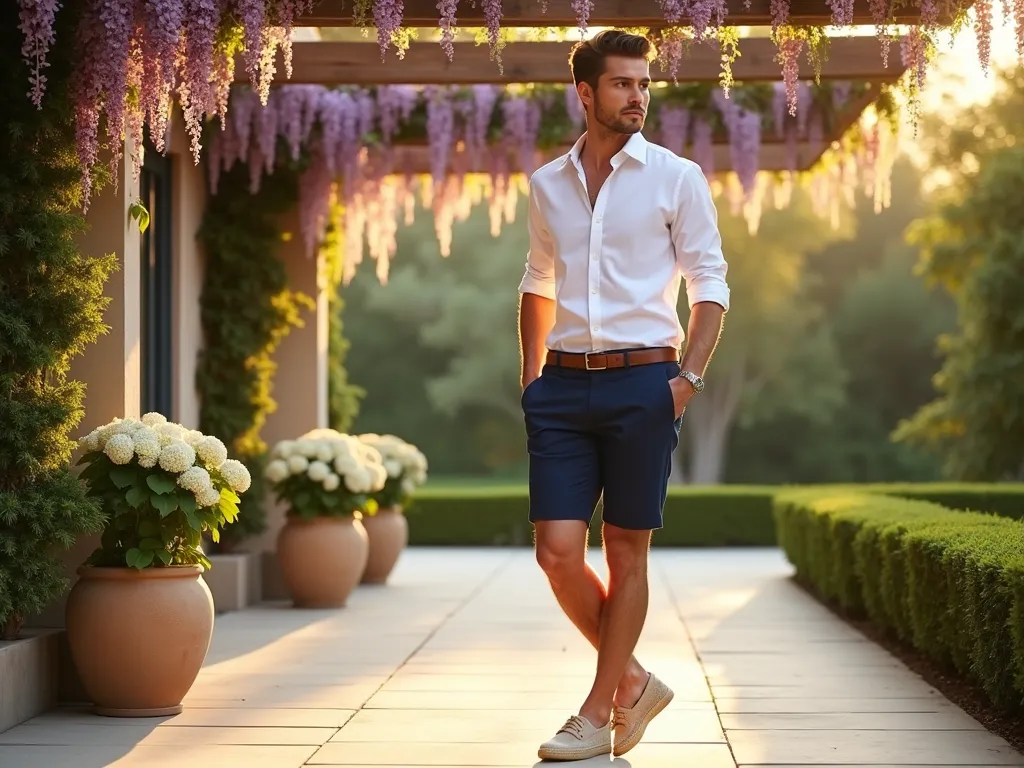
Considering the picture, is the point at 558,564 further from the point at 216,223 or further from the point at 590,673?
the point at 216,223

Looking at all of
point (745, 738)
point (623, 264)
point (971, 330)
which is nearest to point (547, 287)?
point (623, 264)

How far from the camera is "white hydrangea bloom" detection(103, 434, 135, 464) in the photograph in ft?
15.0

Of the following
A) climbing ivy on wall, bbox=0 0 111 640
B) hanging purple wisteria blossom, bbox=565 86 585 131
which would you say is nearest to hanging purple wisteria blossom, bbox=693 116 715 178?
hanging purple wisteria blossom, bbox=565 86 585 131

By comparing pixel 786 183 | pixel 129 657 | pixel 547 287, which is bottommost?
pixel 129 657

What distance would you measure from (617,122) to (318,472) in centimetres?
442

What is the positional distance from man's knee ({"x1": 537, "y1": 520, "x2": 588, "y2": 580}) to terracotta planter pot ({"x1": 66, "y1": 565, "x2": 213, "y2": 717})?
1383 mm

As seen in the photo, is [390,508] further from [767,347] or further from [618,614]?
[767,347]

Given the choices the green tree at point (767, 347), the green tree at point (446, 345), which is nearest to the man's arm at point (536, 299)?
the green tree at point (767, 347)

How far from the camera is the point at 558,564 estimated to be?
3.61 metres

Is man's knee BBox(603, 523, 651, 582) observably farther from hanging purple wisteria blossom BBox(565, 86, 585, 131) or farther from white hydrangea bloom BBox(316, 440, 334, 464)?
hanging purple wisteria blossom BBox(565, 86, 585, 131)

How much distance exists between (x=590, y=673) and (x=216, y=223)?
397 centimetres

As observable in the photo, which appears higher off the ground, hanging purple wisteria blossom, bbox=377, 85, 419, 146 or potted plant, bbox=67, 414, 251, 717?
hanging purple wisteria blossom, bbox=377, 85, 419, 146

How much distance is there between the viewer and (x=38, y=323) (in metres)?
4.45

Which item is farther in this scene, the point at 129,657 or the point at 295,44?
the point at 295,44
